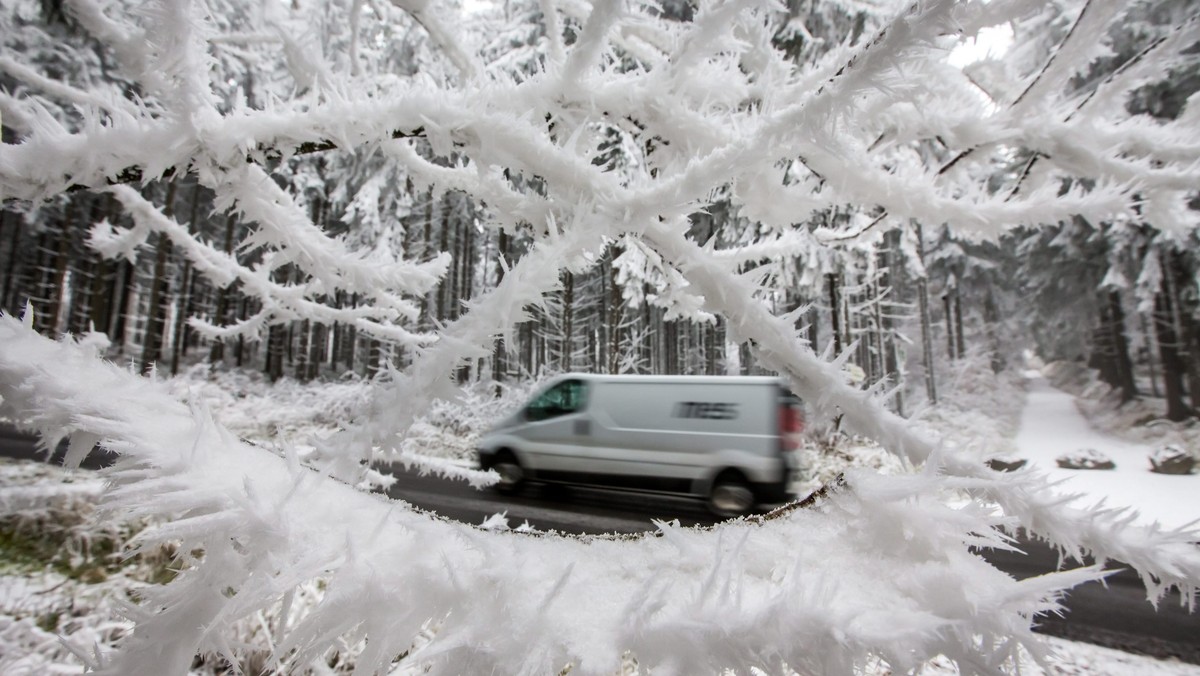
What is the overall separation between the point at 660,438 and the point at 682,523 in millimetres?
4767

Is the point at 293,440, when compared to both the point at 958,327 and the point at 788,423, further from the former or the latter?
the point at 958,327

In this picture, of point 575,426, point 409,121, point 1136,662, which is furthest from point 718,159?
point 575,426

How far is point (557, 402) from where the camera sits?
356 inches

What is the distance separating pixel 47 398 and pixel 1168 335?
78.9 feet

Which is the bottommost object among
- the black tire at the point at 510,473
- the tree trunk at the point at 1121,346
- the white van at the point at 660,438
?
the black tire at the point at 510,473

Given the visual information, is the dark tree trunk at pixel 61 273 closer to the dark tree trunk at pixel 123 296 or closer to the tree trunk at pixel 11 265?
the dark tree trunk at pixel 123 296

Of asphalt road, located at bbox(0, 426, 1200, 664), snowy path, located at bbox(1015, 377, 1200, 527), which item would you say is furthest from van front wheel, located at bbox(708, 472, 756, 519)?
snowy path, located at bbox(1015, 377, 1200, 527)

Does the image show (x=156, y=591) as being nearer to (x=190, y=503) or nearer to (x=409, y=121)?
(x=190, y=503)

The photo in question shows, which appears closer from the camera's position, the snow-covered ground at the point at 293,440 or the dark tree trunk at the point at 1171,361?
the snow-covered ground at the point at 293,440

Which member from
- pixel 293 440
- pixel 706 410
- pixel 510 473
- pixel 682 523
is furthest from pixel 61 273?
pixel 293 440

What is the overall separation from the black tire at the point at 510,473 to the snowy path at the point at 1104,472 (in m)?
7.36

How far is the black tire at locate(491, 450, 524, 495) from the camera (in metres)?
9.24

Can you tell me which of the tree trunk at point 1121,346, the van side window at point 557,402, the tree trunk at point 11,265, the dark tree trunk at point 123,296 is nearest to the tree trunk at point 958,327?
the tree trunk at point 1121,346

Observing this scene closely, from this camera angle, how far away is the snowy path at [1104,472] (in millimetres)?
3882
